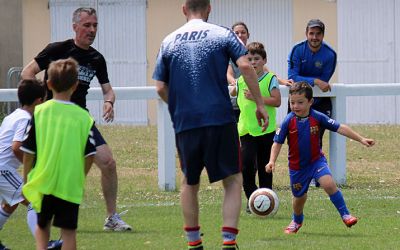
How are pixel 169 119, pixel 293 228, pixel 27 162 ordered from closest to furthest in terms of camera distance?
pixel 27 162 < pixel 293 228 < pixel 169 119

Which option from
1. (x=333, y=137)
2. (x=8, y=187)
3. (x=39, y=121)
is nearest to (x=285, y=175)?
(x=333, y=137)

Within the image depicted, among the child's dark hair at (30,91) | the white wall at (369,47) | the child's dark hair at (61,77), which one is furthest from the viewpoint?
the white wall at (369,47)

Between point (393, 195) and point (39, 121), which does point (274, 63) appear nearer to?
point (393, 195)

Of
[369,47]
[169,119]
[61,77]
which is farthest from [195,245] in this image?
[369,47]

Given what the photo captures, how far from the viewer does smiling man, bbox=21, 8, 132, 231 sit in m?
10.2

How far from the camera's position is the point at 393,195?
12.9 m

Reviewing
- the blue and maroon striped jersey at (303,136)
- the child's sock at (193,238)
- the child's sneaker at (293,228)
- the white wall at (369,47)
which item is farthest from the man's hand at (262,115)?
the white wall at (369,47)

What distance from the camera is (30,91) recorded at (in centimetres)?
895

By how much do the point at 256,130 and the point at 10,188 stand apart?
3168mm

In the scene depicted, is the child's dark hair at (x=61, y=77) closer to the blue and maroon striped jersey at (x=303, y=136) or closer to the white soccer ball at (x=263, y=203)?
the blue and maroon striped jersey at (x=303, y=136)

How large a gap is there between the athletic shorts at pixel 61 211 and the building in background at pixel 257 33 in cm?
1638

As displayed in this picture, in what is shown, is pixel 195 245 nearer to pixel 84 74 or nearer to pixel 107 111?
pixel 107 111

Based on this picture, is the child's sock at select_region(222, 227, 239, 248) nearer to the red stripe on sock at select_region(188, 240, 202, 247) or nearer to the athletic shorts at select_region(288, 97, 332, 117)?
the red stripe on sock at select_region(188, 240, 202, 247)

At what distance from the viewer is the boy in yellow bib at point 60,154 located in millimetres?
7516
